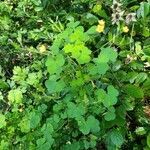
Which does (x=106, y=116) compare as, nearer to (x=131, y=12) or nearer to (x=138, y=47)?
(x=138, y=47)

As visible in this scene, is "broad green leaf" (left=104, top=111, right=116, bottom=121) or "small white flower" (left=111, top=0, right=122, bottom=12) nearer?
"broad green leaf" (left=104, top=111, right=116, bottom=121)

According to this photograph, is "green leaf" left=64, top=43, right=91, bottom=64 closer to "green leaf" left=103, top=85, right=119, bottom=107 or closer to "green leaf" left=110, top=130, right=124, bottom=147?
"green leaf" left=103, top=85, right=119, bottom=107

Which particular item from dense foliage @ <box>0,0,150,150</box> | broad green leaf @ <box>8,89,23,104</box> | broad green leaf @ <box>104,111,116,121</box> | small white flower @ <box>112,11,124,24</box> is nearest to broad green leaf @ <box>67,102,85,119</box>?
dense foliage @ <box>0,0,150,150</box>

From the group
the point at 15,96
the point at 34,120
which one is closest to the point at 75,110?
the point at 34,120

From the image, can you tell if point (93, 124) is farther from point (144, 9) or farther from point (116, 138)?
point (144, 9)

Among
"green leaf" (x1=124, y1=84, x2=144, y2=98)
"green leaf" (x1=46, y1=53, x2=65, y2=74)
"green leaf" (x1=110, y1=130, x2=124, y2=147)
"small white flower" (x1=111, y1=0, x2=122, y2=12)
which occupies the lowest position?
"green leaf" (x1=110, y1=130, x2=124, y2=147)

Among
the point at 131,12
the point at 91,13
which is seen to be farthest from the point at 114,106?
the point at 91,13

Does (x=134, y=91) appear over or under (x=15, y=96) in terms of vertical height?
over
